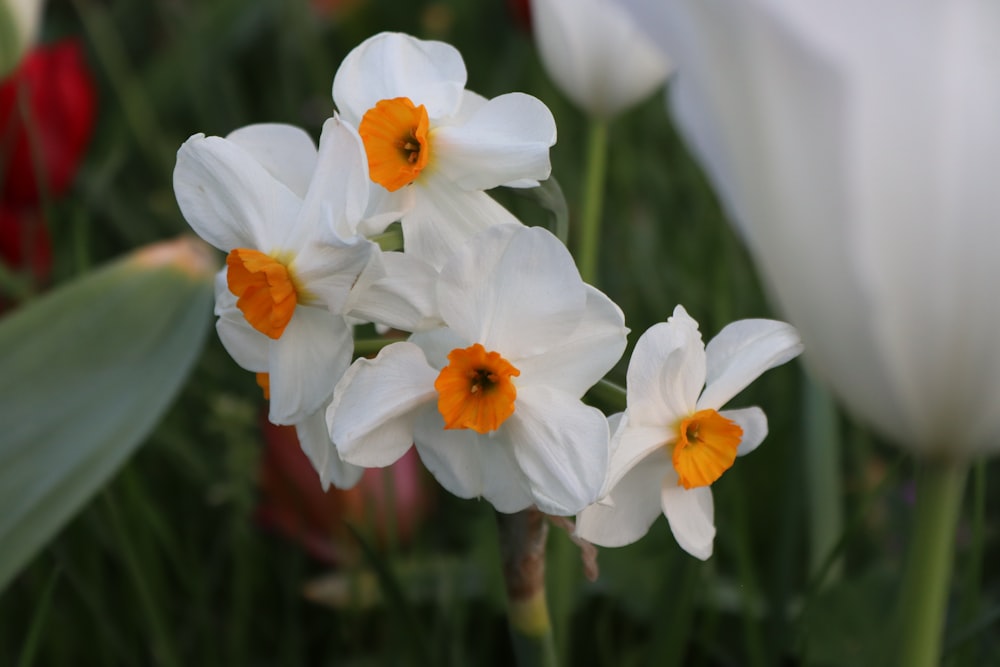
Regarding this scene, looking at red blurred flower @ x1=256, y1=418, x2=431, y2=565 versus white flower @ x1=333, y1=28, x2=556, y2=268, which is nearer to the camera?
white flower @ x1=333, y1=28, x2=556, y2=268

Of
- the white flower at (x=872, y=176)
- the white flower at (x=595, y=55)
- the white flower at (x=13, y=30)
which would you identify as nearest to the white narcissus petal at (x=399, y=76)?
the white flower at (x=872, y=176)

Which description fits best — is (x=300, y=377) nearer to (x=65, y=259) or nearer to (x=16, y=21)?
(x=16, y=21)

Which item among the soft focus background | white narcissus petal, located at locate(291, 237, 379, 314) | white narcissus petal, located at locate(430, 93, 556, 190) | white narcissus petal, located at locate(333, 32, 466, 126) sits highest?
white narcissus petal, located at locate(333, 32, 466, 126)

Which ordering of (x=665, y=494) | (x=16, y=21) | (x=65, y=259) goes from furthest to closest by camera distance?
1. (x=65, y=259)
2. (x=16, y=21)
3. (x=665, y=494)

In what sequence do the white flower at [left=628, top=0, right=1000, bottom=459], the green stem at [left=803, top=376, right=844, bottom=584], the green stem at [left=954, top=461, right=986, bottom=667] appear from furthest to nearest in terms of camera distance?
the green stem at [left=803, top=376, right=844, bottom=584] → the green stem at [left=954, top=461, right=986, bottom=667] → the white flower at [left=628, top=0, right=1000, bottom=459]

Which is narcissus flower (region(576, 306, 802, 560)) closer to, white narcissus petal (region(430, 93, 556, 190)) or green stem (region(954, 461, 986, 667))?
white narcissus petal (region(430, 93, 556, 190))

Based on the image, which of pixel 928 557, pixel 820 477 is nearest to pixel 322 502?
pixel 820 477

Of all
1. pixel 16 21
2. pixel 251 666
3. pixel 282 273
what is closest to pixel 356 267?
pixel 282 273

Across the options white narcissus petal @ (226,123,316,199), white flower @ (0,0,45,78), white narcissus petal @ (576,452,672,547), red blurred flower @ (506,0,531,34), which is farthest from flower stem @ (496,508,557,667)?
red blurred flower @ (506,0,531,34)
